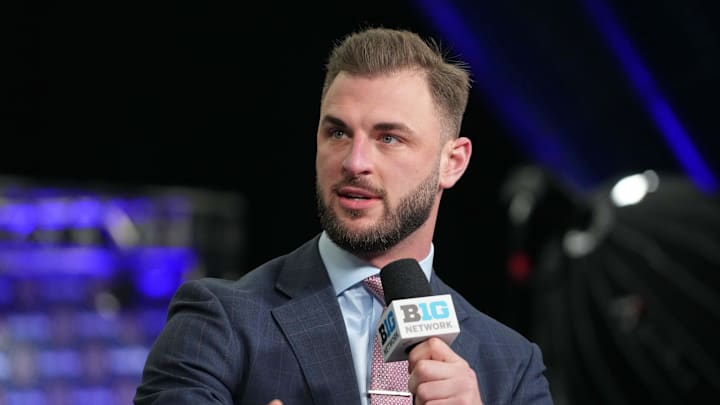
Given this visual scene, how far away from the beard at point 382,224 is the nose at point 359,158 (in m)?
0.02

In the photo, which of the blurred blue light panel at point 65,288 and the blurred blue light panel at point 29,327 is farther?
the blurred blue light panel at point 65,288

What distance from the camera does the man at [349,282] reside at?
1.90m

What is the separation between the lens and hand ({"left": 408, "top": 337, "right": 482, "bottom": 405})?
1641 millimetres

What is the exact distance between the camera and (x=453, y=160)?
2.18 metres

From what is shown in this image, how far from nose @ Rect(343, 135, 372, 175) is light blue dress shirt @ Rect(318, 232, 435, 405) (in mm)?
186

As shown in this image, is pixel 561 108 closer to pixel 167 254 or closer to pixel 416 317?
pixel 416 317

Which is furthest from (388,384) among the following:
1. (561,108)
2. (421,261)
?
(561,108)

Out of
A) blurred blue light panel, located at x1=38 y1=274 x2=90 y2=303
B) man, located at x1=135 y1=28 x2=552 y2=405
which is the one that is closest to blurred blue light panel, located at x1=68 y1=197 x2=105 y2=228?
blurred blue light panel, located at x1=38 y1=274 x2=90 y2=303

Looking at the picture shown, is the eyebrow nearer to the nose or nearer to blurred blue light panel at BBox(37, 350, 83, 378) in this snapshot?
the nose

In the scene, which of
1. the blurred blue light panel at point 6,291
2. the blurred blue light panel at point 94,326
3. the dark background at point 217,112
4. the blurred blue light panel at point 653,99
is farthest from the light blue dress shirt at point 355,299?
the blurred blue light panel at point 94,326

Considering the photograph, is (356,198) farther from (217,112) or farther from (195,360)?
(217,112)

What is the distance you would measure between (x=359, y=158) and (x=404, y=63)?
0.24 meters

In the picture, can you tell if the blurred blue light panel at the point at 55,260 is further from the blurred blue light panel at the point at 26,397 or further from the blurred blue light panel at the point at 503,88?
the blurred blue light panel at the point at 503,88

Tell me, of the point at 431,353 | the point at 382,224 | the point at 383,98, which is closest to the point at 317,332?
the point at 382,224
